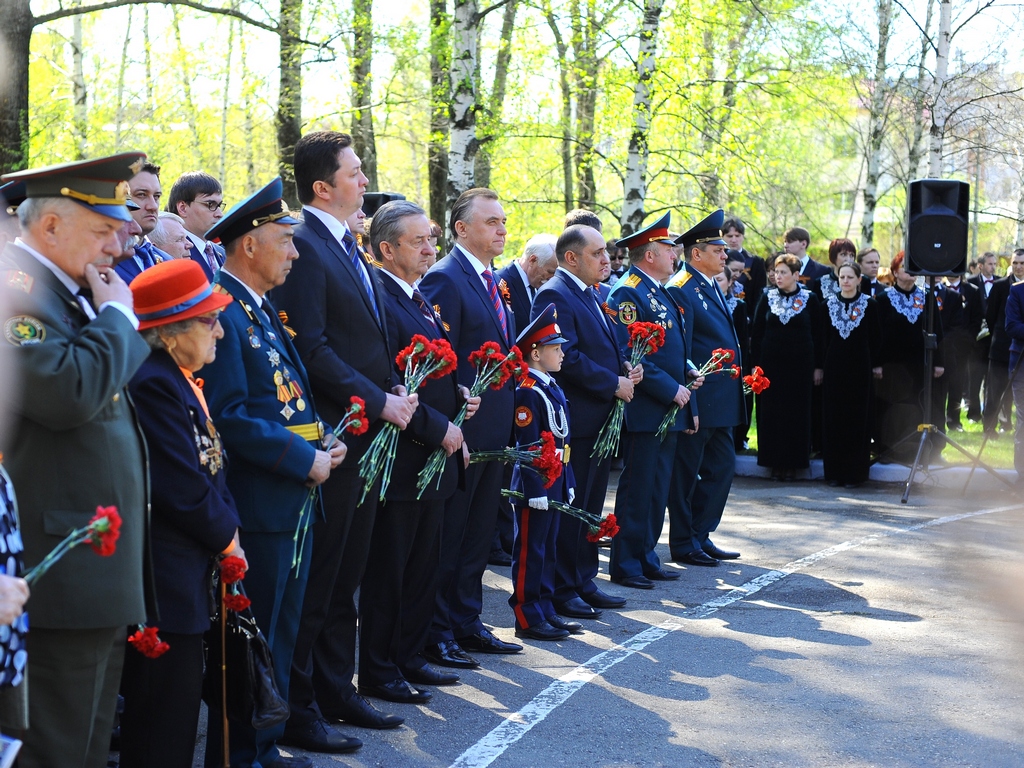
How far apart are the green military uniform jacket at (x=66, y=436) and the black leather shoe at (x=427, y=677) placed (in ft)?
7.93

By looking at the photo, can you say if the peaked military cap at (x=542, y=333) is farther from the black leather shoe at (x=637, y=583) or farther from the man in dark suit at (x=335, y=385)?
the black leather shoe at (x=637, y=583)

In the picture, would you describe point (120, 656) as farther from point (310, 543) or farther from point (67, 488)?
point (310, 543)

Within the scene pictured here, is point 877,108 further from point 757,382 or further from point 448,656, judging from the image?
point 448,656

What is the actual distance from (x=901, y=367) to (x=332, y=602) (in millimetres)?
9069

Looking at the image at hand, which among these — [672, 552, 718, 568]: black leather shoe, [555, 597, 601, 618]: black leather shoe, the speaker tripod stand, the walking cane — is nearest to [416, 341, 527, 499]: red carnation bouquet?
the walking cane

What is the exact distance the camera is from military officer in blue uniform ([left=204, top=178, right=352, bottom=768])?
13.6 ft

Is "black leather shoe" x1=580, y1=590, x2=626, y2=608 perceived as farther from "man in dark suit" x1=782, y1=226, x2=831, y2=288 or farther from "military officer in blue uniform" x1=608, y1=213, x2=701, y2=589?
"man in dark suit" x1=782, y1=226, x2=831, y2=288

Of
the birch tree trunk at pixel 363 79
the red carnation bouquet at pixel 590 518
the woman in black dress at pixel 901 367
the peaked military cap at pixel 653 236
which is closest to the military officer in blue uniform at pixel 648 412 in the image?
the peaked military cap at pixel 653 236

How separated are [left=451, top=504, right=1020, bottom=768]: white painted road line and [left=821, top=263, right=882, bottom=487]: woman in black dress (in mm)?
2657

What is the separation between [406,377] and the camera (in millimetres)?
5031

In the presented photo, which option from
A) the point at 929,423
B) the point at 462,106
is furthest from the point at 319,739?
the point at 462,106

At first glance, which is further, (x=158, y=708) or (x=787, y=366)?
(x=787, y=366)

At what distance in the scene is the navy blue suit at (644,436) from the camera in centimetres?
780

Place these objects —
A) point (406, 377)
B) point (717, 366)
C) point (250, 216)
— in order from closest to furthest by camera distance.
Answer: point (250, 216), point (406, 377), point (717, 366)
